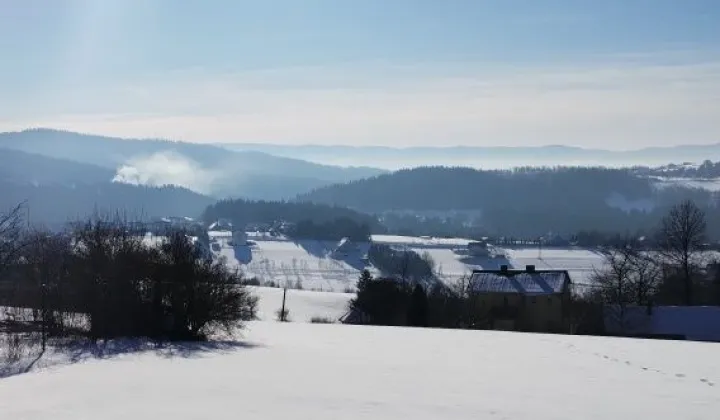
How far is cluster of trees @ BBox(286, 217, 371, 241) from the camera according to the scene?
138 m

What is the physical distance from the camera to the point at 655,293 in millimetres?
51594

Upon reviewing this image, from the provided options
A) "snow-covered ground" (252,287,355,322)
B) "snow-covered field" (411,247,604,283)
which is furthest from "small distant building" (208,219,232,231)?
"snow-covered ground" (252,287,355,322)

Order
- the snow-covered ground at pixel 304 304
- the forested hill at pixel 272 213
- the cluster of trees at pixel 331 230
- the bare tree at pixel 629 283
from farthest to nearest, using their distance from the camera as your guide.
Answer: the forested hill at pixel 272 213 → the cluster of trees at pixel 331 230 → the bare tree at pixel 629 283 → the snow-covered ground at pixel 304 304

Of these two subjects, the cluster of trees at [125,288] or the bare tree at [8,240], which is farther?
the bare tree at [8,240]

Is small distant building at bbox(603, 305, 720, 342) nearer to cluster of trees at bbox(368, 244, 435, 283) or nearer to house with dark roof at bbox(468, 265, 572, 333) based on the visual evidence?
house with dark roof at bbox(468, 265, 572, 333)

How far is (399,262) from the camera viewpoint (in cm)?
10294

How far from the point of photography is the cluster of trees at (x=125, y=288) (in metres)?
17.7

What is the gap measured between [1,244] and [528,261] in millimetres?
94763

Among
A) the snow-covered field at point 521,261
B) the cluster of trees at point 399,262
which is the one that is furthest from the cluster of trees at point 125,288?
the snow-covered field at point 521,261

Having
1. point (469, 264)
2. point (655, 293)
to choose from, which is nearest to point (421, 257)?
point (469, 264)

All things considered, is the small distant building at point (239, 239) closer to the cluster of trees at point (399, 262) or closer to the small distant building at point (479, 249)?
the cluster of trees at point (399, 262)

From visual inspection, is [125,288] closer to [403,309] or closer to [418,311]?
[418,311]

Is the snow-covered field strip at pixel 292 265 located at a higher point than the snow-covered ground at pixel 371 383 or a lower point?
lower

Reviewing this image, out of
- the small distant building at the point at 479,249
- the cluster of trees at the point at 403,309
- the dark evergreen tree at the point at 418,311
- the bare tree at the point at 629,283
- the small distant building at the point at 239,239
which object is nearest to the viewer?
the dark evergreen tree at the point at 418,311
